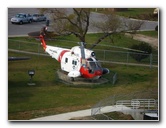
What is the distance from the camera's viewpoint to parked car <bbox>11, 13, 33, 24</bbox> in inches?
773

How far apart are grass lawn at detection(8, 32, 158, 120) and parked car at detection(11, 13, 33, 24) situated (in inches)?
24.8

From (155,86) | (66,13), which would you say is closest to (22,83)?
(66,13)

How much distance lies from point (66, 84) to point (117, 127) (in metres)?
2.76

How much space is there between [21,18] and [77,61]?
2.93 metres

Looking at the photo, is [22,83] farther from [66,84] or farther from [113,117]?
[113,117]

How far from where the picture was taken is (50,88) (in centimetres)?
2028

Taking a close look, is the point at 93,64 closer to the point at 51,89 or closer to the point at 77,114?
the point at 51,89

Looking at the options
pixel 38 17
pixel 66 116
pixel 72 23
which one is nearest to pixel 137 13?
pixel 72 23

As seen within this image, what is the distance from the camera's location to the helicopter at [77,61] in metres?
21.5

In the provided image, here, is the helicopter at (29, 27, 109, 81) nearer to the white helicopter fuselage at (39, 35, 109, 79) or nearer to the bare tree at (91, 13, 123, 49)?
the white helicopter fuselage at (39, 35, 109, 79)

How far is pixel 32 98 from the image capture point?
19734 mm

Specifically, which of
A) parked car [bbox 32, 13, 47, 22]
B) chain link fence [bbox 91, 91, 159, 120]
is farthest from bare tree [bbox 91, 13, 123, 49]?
chain link fence [bbox 91, 91, 159, 120]
